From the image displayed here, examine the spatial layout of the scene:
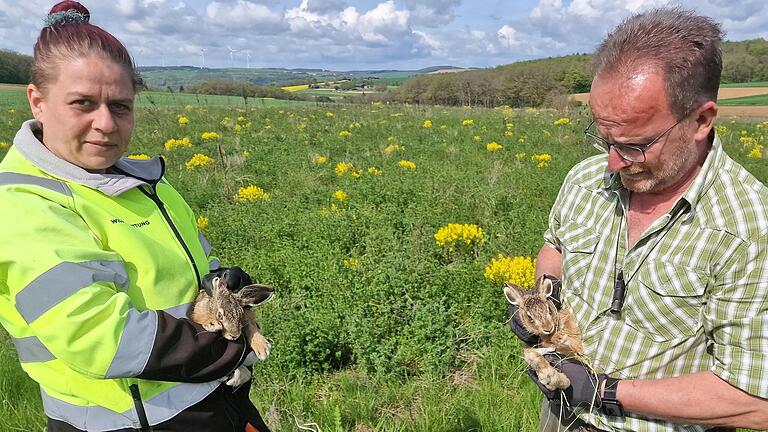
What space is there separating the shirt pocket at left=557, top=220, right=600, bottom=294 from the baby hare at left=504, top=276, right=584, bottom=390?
224 millimetres

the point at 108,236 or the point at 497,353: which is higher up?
the point at 108,236

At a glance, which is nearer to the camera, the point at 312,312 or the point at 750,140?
the point at 312,312

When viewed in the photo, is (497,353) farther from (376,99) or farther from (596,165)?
(376,99)

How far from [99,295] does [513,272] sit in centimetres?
405

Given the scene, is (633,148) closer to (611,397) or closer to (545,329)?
(545,329)

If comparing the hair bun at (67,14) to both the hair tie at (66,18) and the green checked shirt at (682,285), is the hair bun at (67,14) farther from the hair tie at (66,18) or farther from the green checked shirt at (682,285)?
the green checked shirt at (682,285)

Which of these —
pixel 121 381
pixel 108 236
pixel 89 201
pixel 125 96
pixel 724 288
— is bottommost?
pixel 121 381

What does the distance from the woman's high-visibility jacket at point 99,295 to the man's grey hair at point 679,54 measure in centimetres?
208

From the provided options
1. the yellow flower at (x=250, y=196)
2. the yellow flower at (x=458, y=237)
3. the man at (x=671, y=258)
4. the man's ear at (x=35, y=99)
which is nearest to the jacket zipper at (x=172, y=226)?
the man's ear at (x=35, y=99)

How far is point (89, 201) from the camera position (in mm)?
1811

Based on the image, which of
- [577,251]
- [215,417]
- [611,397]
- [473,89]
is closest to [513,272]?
[577,251]

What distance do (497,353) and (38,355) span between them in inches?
133

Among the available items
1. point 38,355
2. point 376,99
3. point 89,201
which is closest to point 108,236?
point 89,201

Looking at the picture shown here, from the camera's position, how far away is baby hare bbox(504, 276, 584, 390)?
2080 millimetres
